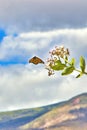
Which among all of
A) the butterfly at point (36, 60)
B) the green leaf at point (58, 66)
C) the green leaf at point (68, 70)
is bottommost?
the green leaf at point (68, 70)

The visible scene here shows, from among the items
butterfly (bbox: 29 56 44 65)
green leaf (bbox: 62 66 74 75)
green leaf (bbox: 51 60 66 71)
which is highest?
butterfly (bbox: 29 56 44 65)

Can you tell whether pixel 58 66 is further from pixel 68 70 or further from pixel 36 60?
pixel 36 60

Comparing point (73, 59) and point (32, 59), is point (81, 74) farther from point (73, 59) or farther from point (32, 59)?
point (32, 59)

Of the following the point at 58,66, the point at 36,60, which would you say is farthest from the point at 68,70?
the point at 36,60

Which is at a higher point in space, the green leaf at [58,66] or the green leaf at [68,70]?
the green leaf at [58,66]

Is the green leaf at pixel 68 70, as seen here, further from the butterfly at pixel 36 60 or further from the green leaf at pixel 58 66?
the butterfly at pixel 36 60

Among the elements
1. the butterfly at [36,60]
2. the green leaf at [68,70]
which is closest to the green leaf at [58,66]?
the green leaf at [68,70]

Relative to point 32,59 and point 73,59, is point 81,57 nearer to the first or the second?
point 73,59

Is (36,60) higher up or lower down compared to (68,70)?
higher up

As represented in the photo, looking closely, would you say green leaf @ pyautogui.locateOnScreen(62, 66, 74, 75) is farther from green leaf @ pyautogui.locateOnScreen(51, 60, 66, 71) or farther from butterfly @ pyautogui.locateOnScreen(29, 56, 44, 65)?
butterfly @ pyautogui.locateOnScreen(29, 56, 44, 65)

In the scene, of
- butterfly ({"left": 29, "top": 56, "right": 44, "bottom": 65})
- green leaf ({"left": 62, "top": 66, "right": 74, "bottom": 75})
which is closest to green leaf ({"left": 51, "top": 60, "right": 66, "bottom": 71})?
green leaf ({"left": 62, "top": 66, "right": 74, "bottom": 75})

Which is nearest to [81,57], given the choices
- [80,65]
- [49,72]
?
[80,65]
